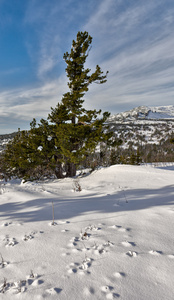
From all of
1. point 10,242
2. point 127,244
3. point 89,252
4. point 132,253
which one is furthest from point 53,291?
point 10,242

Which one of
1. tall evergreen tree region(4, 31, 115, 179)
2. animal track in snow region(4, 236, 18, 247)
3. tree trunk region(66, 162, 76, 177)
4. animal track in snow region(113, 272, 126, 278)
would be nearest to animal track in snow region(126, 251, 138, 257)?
animal track in snow region(113, 272, 126, 278)

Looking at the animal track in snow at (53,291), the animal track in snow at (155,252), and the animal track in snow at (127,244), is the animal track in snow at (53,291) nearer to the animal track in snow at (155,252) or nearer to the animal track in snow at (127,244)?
the animal track in snow at (127,244)

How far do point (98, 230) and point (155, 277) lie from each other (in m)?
1.38

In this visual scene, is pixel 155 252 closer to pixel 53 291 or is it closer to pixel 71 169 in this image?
pixel 53 291

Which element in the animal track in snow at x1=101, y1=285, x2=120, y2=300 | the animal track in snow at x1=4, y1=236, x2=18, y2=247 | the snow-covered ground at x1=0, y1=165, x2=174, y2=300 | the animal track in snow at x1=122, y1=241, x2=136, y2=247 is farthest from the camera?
the animal track in snow at x1=4, y1=236, x2=18, y2=247

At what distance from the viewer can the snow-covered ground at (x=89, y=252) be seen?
1.68 m

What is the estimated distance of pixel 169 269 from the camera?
6.23 ft

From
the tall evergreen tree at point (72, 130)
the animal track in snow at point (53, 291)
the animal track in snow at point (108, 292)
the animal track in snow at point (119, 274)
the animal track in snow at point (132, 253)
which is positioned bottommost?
the animal track in snow at point (132, 253)

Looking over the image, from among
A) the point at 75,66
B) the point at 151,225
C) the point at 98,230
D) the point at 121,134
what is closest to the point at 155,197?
the point at 151,225

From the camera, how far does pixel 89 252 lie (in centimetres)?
234

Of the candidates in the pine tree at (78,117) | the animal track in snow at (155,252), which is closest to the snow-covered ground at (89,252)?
the animal track in snow at (155,252)

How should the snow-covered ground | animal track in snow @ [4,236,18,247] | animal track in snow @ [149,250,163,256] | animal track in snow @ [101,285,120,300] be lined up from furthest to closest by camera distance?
animal track in snow @ [4,236,18,247], animal track in snow @ [149,250,163,256], the snow-covered ground, animal track in snow @ [101,285,120,300]

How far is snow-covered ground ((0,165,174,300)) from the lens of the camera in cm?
168

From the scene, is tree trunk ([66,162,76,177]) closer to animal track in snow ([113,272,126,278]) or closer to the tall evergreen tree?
the tall evergreen tree
